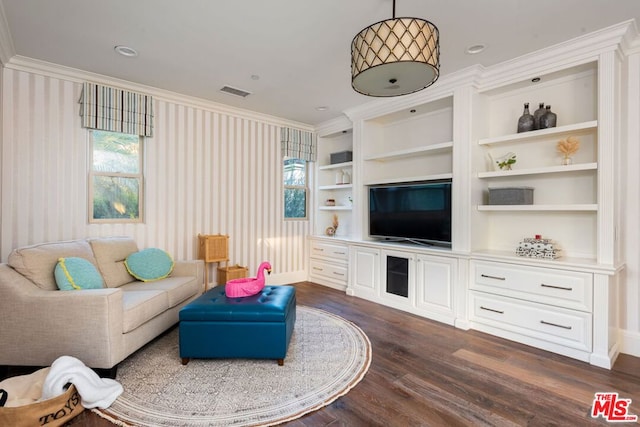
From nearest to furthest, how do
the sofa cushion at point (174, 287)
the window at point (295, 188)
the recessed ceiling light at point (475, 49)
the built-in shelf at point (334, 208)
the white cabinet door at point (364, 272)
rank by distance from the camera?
1. the recessed ceiling light at point (475, 49)
2. the sofa cushion at point (174, 287)
3. the white cabinet door at point (364, 272)
4. the built-in shelf at point (334, 208)
5. the window at point (295, 188)

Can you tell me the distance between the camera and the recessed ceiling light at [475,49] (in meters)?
2.81

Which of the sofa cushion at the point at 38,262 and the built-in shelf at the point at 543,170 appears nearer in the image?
the sofa cushion at the point at 38,262

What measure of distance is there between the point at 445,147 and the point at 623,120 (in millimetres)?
1463

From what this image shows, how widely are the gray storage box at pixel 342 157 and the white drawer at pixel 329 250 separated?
52.3 inches

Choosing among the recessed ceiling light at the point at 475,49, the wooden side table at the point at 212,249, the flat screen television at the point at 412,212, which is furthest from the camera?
the wooden side table at the point at 212,249

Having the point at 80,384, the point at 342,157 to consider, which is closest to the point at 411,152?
the point at 342,157

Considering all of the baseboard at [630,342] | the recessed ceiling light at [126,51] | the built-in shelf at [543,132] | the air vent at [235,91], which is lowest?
the baseboard at [630,342]

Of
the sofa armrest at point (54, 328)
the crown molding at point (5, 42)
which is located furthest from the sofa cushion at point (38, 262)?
the crown molding at point (5, 42)

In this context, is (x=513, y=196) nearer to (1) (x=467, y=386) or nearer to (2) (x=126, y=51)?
(1) (x=467, y=386)

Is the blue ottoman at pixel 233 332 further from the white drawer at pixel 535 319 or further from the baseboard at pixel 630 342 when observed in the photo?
the baseboard at pixel 630 342

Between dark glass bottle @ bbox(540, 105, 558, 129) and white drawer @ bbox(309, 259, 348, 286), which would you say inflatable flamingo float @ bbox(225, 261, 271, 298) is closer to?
white drawer @ bbox(309, 259, 348, 286)

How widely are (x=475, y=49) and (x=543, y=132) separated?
98 centimetres

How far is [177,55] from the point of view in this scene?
9.73ft

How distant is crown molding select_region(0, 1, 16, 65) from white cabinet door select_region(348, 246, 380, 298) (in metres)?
4.01
